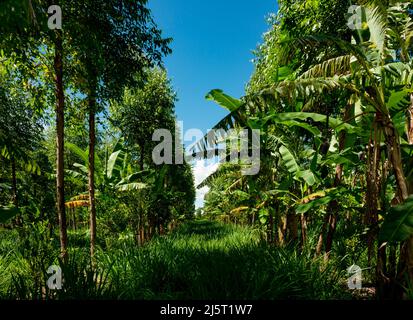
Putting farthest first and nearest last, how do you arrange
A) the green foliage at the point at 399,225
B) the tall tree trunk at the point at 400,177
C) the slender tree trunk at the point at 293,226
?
the slender tree trunk at the point at 293,226
the tall tree trunk at the point at 400,177
the green foliage at the point at 399,225

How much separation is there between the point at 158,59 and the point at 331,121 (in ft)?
16.1

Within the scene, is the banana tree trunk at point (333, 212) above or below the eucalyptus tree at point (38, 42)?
below

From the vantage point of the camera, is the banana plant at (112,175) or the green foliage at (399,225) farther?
the banana plant at (112,175)

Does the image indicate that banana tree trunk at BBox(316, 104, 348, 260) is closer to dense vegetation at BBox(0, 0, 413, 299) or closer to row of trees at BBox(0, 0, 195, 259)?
dense vegetation at BBox(0, 0, 413, 299)

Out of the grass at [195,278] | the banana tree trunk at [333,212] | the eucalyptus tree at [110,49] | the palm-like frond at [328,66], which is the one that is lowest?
the grass at [195,278]

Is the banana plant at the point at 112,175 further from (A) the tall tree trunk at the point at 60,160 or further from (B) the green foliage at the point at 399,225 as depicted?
(B) the green foliage at the point at 399,225

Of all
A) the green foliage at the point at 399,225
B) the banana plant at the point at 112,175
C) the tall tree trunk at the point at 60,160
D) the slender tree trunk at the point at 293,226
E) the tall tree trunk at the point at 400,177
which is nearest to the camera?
the green foliage at the point at 399,225

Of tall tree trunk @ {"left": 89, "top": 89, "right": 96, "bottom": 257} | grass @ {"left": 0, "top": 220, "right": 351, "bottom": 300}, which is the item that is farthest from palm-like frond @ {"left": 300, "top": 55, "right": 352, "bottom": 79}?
tall tree trunk @ {"left": 89, "top": 89, "right": 96, "bottom": 257}

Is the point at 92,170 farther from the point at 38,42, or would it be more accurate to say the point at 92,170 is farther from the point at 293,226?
the point at 293,226

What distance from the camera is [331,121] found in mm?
5047

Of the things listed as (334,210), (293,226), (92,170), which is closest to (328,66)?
(334,210)

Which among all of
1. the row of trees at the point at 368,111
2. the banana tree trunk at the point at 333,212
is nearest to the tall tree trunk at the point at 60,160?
the row of trees at the point at 368,111

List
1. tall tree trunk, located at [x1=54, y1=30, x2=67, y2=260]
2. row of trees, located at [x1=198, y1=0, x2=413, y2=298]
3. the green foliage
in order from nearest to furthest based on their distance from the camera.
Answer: the green foliage < row of trees, located at [x1=198, y1=0, x2=413, y2=298] < tall tree trunk, located at [x1=54, y1=30, x2=67, y2=260]
